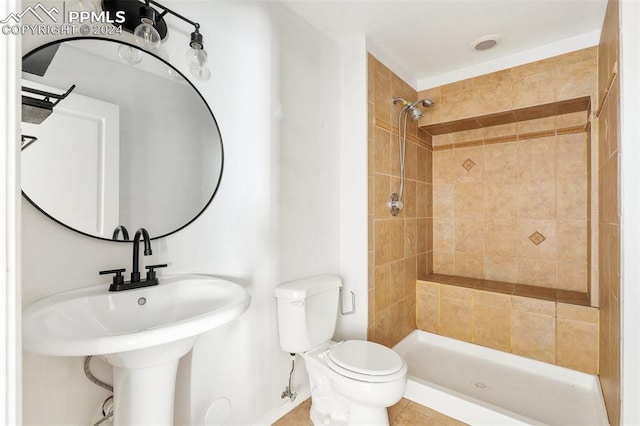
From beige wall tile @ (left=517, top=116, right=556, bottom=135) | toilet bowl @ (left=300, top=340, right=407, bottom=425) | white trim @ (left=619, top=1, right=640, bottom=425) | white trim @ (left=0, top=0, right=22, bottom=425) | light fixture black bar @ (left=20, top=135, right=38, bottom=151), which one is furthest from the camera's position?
beige wall tile @ (left=517, top=116, right=556, bottom=135)

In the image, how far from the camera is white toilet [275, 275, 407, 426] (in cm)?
152

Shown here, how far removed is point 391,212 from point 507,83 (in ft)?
4.25

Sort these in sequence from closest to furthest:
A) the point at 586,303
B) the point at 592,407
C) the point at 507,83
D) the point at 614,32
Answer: the point at 614,32, the point at 592,407, the point at 586,303, the point at 507,83

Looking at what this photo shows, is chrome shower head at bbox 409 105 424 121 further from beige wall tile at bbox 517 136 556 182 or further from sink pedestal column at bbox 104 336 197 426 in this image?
sink pedestal column at bbox 104 336 197 426

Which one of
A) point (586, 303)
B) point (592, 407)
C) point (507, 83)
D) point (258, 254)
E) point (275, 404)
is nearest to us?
point (258, 254)

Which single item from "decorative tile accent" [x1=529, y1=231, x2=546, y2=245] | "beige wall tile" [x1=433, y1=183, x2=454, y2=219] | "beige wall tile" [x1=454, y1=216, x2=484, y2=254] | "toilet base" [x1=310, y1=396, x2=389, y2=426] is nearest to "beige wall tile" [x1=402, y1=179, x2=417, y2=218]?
"beige wall tile" [x1=433, y1=183, x2=454, y2=219]

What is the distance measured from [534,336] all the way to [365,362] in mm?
1511

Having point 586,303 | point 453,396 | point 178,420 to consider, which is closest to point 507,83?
point 586,303

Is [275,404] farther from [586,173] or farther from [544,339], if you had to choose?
[586,173]

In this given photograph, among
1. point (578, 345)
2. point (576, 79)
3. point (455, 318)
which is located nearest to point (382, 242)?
point (455, 318)

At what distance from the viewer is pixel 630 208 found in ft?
4.13

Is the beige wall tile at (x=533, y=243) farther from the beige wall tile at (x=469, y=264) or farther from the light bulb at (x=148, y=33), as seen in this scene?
the light bulb at (x=148, y=33)

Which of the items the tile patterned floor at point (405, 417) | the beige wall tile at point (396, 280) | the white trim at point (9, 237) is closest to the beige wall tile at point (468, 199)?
the beige wall tile at point (396, 280)

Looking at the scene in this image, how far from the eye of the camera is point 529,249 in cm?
269
